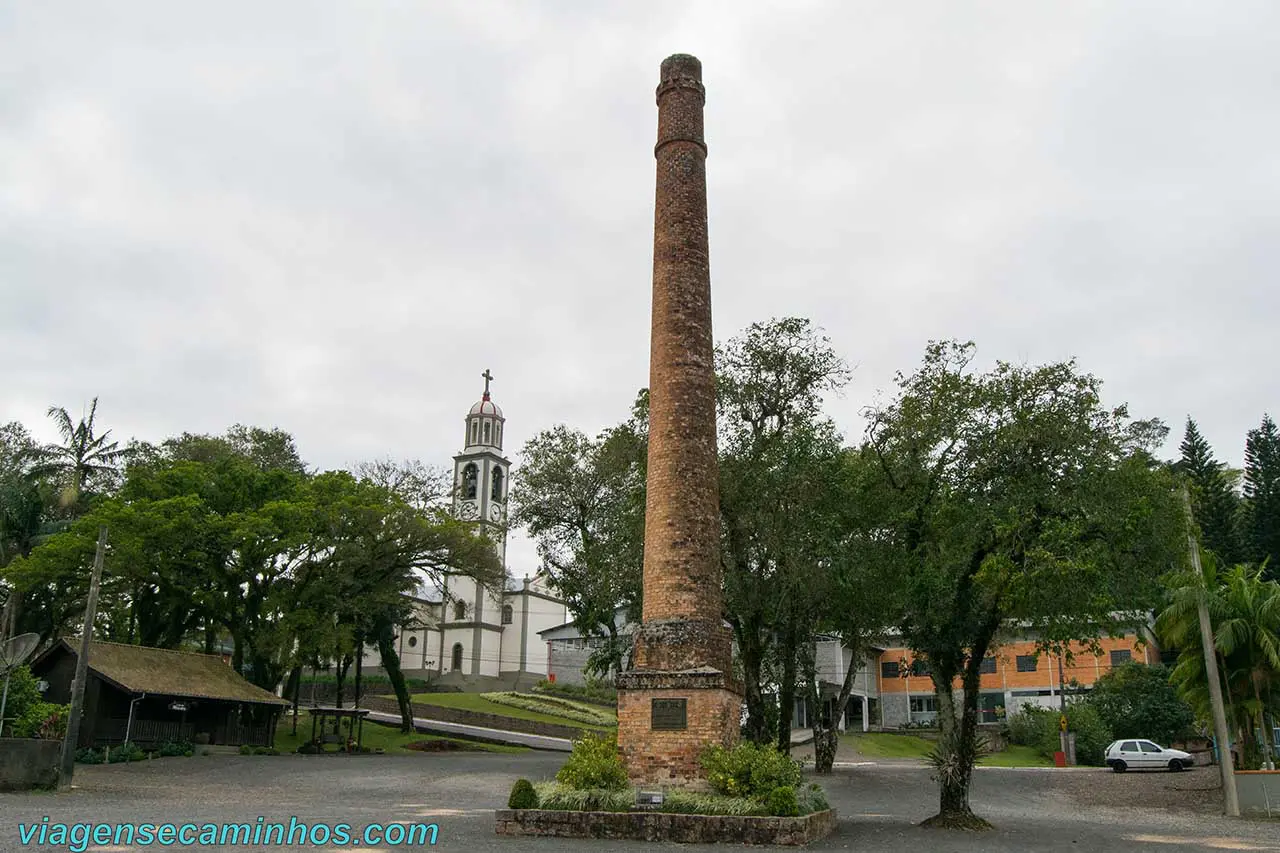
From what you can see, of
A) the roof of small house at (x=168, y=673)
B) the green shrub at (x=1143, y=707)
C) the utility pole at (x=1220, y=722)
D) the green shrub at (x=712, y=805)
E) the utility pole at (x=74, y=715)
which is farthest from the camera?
Result: the green shrub at (x=1143, y=707)

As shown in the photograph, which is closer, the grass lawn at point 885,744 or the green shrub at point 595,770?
the green shrub at point 595,770

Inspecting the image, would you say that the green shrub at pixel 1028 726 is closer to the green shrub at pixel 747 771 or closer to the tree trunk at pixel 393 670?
the tree trunk at pixel 393 670

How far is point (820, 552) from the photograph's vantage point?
21.7m

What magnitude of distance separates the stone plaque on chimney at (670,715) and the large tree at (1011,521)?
18.0 ft

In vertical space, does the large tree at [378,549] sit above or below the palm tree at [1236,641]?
above

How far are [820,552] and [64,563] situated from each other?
25657 mm

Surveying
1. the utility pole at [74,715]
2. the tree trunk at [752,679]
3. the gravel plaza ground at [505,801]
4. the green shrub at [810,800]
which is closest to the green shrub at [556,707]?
the gravel plaza ground at [505,801]

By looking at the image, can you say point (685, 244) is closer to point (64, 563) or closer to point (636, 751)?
point (636, 751)

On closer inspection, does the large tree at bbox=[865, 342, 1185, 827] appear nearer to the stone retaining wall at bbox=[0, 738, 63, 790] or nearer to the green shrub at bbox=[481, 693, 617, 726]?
the stone retaining wall at bbox=[0, 738, 63, 790]

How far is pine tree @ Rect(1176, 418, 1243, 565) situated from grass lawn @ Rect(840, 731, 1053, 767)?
509 inches

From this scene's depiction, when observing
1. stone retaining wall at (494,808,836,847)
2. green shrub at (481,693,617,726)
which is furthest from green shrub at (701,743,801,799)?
green shrub at (481,693,617,726)

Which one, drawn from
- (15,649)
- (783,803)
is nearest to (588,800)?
(783,803)

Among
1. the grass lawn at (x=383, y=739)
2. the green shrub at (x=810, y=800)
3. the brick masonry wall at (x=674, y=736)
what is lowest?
the grass lawn at (x=383, y=739)

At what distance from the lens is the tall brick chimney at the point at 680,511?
1633cm
